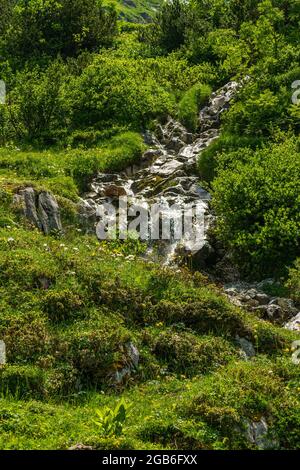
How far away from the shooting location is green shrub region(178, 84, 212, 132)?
27547 millimetres

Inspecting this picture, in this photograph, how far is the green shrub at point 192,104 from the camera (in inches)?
1085

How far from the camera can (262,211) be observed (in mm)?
18000

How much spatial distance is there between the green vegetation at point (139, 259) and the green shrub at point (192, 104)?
84 millimetres

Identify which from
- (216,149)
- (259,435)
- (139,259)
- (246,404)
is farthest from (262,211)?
(259,435)

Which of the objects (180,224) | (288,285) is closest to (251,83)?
(180,224)

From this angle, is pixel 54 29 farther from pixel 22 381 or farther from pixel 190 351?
pixel 22 381

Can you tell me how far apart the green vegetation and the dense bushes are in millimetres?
47

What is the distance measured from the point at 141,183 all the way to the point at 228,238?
5725 millimetres

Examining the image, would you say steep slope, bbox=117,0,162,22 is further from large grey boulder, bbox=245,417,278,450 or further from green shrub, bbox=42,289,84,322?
large grey boulder, bbox=245,417,278,450

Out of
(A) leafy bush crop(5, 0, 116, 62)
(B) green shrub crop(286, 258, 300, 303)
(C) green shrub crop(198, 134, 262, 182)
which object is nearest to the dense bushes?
(B) green shrub crop(286, 258, 300, 303)

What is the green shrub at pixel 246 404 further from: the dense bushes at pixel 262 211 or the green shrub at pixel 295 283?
the dense bushes at pixel 262 211

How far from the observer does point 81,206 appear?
19875 millimetres

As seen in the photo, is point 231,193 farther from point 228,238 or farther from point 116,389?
point 116,389
